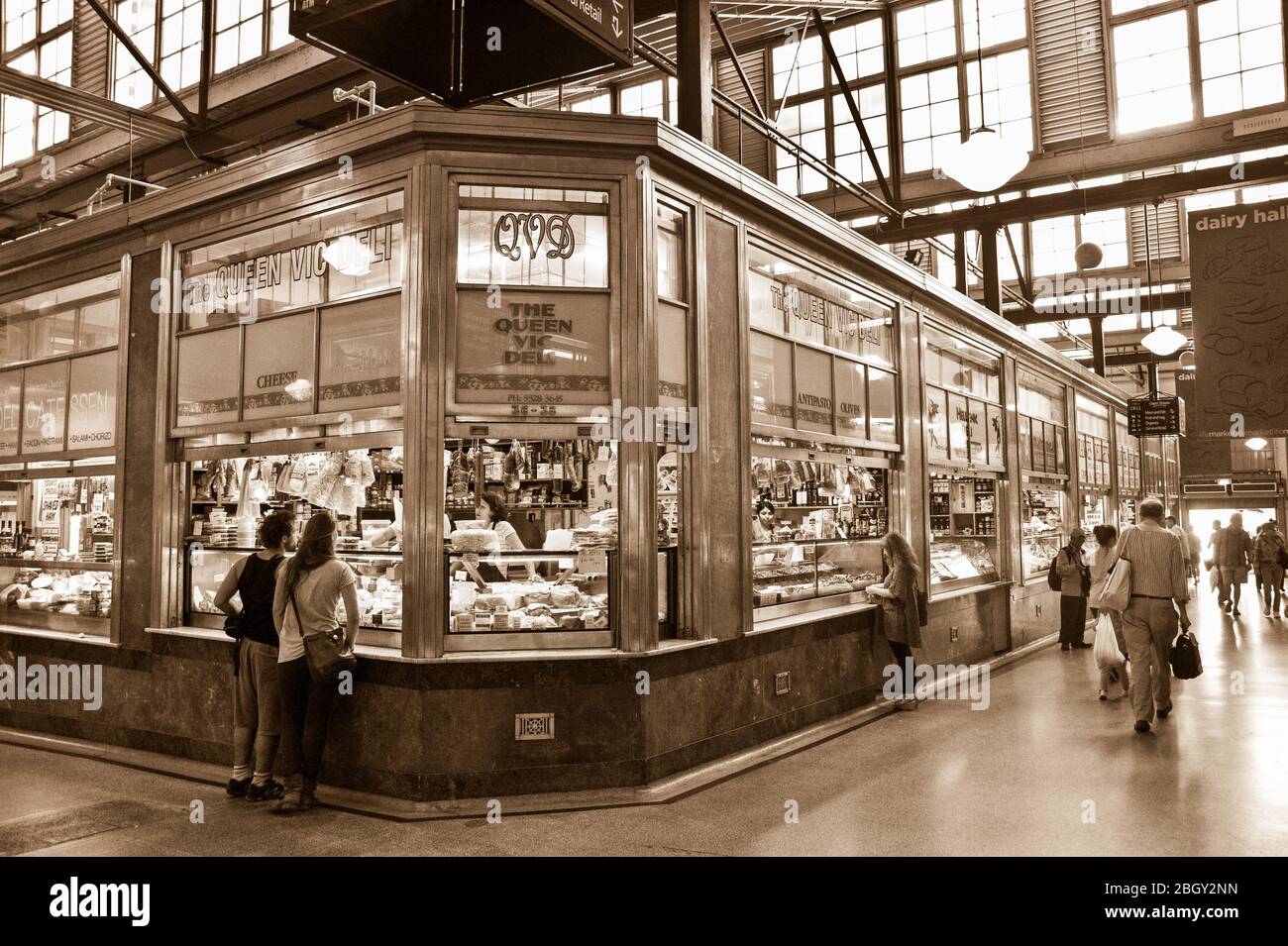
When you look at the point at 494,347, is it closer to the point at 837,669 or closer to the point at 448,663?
the point at 448,663

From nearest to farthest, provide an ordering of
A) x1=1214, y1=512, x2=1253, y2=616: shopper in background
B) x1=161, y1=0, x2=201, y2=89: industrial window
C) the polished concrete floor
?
the polished concrete floor
x1=161, y1=0, x2=201, y2=89: industrial window
x1=1214, y1=512, x2=1253, y2=616: shopper in background

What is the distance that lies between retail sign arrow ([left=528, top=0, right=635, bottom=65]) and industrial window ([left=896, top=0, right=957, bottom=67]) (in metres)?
13.5

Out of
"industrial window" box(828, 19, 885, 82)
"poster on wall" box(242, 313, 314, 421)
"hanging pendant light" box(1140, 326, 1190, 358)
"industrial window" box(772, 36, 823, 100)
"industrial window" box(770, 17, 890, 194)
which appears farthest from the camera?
"industrial window" box(772, 36, 823, 100)

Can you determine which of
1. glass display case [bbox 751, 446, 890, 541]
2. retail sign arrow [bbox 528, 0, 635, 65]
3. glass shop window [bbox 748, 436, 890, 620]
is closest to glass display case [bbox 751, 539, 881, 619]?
glass shop window [bbox 748, 436, 890, 620]

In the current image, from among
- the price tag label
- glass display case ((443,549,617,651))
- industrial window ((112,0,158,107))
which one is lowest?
glass display case ((443,549,617,651))

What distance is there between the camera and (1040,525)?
15289 mm

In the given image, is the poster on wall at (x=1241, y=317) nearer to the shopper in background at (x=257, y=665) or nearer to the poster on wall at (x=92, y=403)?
the shopper in background at (x=257, y=665)

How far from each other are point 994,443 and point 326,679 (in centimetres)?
1002

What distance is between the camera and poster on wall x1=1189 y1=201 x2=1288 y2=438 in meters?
6.21

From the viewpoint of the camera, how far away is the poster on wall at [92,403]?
816cm

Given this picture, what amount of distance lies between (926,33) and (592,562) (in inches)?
574

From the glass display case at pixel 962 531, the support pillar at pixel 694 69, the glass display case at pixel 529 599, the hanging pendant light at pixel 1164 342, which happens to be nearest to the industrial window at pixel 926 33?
the hanging pendant light at pixel 1164 342
